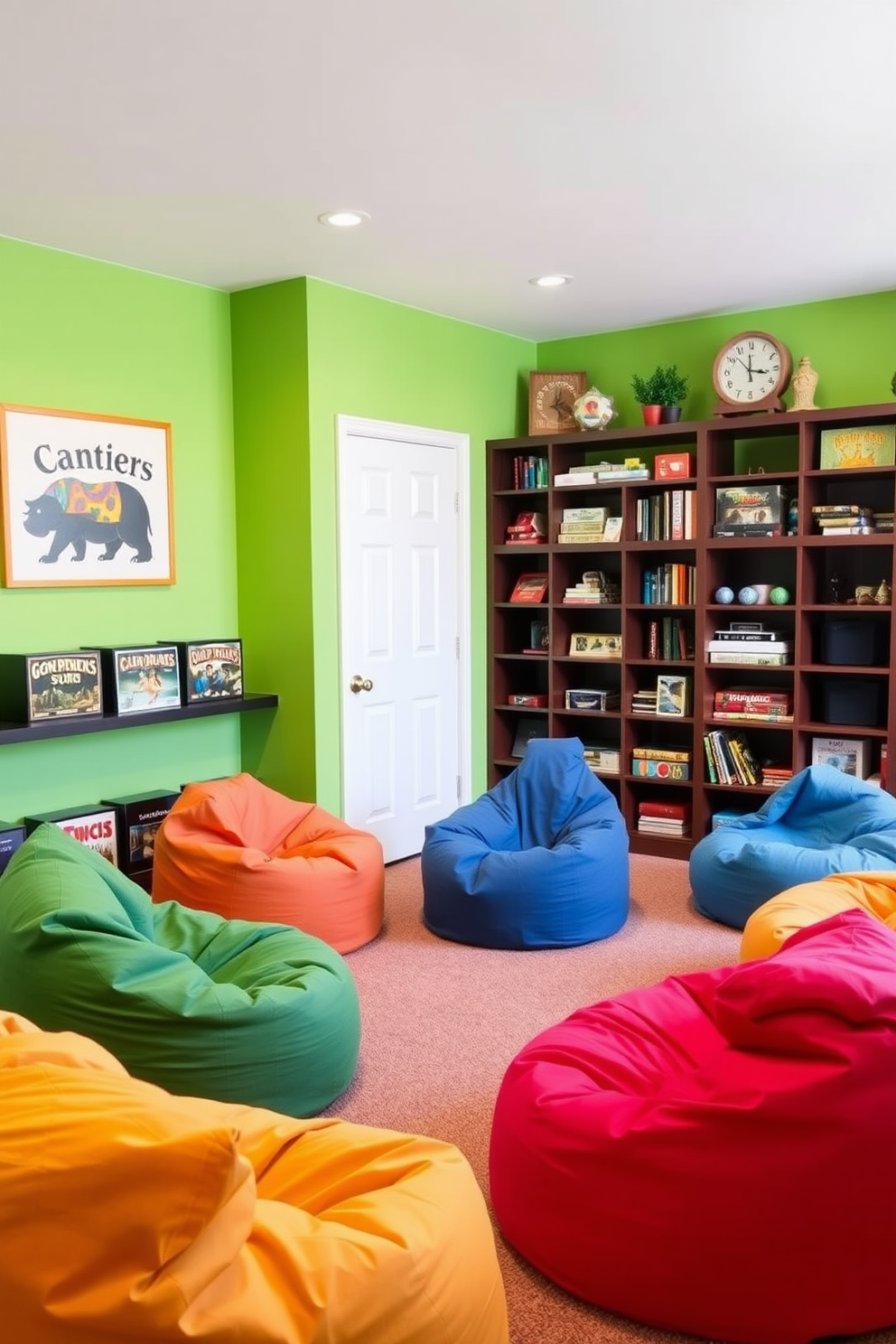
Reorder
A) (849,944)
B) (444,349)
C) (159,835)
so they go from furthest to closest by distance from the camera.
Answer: (444,349) → (159,835) → (849,944)

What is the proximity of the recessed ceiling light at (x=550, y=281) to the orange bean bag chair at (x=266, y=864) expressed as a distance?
2.47 meters

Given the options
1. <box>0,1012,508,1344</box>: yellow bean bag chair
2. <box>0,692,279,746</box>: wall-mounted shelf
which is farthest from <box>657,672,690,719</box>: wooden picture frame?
<box>0,1012,508,1344</box>: yellow bean bag chair

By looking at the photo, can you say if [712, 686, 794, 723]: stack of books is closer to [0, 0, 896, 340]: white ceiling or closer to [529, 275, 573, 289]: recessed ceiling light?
[0, 0, 896, 340]: white ceiling

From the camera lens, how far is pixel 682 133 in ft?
11.0

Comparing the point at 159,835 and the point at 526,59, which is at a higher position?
the point at 526,59

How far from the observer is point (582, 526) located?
5824 mm

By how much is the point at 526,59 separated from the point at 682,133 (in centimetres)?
69

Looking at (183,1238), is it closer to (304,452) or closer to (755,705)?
(304,452)

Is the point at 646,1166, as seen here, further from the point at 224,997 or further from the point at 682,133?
the point at 682,133

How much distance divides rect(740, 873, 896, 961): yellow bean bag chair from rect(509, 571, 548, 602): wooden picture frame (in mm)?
2556

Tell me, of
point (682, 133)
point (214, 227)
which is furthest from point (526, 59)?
point (214, 227)

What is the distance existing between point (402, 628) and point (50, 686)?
1.81m

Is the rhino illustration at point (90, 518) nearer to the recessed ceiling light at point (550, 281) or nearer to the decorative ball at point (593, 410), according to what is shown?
the recessed ceiling light at point (550, 281)

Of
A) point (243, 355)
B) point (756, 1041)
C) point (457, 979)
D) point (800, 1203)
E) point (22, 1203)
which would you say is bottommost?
point (457, 979)
